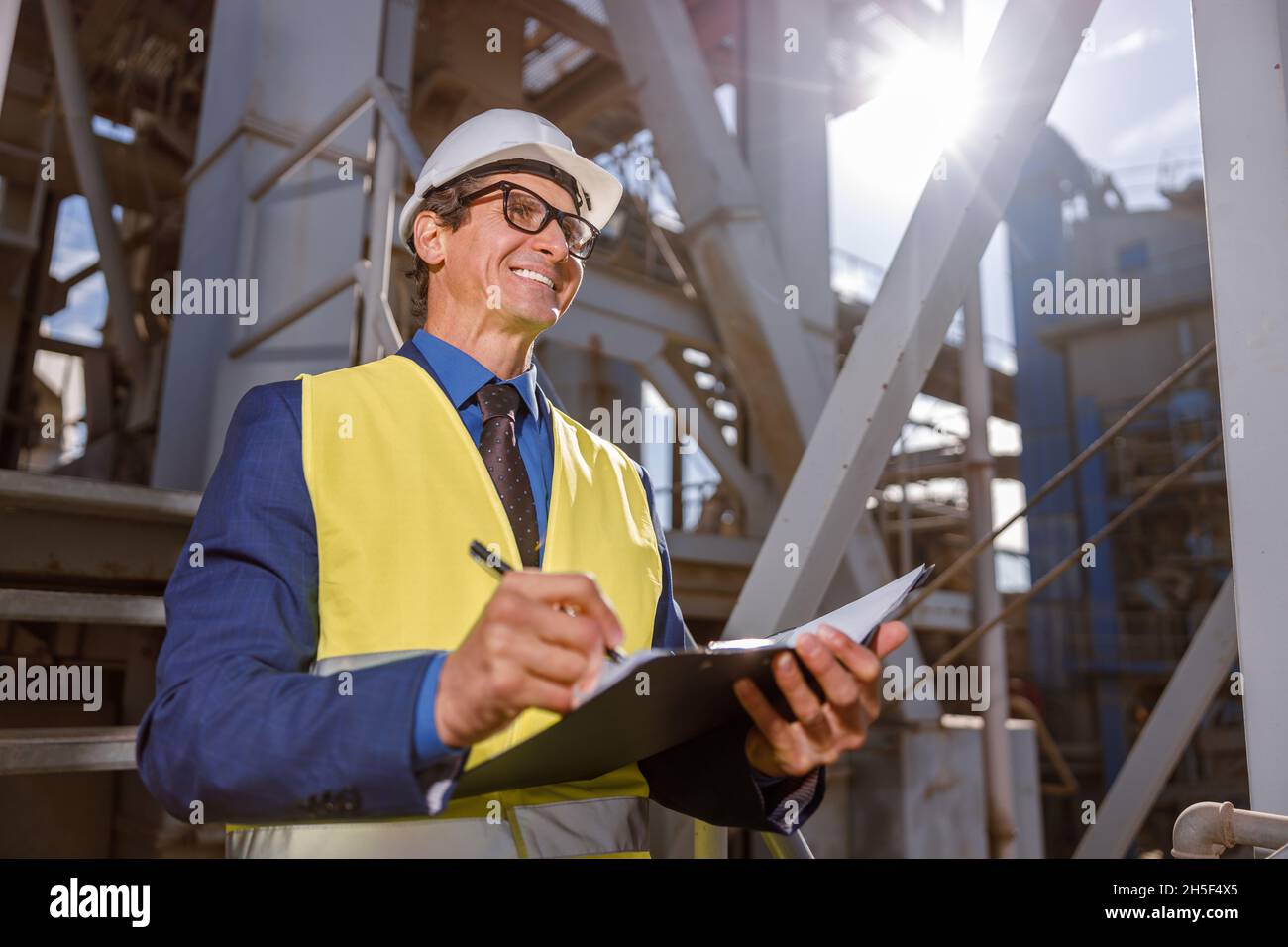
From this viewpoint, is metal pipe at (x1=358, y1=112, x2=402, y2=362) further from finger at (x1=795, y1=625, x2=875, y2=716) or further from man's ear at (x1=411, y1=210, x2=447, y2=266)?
finger at (x1=795, y1=625, x2=875, y2=716)

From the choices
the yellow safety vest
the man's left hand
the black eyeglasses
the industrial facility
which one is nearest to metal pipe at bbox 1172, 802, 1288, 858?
the industrial facility

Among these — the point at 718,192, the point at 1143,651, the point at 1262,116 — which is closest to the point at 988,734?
the point at 718,192

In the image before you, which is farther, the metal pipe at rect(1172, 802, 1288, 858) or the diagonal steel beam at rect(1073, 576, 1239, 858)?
the diagonal steel beam at rect(1073, 576, 1239, 858)

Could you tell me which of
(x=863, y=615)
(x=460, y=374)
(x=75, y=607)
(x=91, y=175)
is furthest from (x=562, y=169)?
(x=91, y=175)

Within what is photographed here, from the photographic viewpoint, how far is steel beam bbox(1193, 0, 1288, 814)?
1.45 meters

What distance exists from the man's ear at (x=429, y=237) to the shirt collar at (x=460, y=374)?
0.16 meters

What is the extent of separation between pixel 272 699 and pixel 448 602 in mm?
298

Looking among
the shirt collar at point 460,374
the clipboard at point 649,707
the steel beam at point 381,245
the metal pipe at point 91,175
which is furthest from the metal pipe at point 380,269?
the metal pipe at point 91,175

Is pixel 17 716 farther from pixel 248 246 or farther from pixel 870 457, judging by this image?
pixel 870 457

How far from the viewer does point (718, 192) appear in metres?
4.49

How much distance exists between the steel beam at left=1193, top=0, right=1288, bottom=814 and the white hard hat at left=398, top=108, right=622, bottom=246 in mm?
1114

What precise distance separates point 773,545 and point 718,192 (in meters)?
2.77

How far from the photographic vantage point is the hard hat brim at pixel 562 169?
63.1 inches
